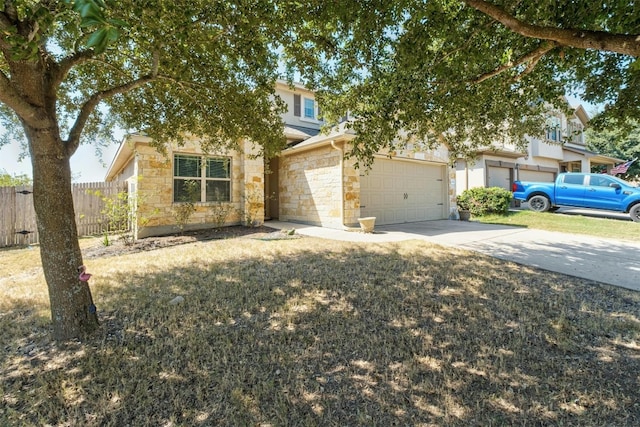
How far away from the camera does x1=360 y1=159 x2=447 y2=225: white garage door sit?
10203 millimetres

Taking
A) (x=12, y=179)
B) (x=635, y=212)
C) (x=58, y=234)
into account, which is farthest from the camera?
(x=12, y=179)

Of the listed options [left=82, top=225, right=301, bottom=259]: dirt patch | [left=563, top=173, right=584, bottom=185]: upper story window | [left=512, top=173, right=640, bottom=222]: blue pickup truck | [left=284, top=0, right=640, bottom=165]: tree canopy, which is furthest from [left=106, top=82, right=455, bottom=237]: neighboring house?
[left=563, top=173, right=584, bottom=185]: upper story window

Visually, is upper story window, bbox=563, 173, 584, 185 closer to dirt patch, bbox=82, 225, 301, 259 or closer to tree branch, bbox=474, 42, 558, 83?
tree branch, bbox=474, 42, 558, 83

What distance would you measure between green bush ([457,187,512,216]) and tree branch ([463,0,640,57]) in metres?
11.1

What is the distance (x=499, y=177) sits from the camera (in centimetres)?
1588

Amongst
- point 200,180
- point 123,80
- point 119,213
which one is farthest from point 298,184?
point 123,80

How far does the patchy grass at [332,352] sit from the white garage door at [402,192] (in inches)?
218

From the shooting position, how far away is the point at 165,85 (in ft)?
15.0

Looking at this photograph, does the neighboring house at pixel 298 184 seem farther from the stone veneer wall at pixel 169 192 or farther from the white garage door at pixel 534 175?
the white garage door at pixel 534 175

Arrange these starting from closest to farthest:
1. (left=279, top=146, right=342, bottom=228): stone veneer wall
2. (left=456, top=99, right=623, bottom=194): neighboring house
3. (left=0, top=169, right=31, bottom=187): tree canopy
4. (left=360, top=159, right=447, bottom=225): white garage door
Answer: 1. (left=279, top=146, right=342, bottom=228): stone veneer wall
2. (left=360, top=159, right=447, bottom=225): white garage door
3. (left=456, top=99, right=623, bottom=194): neighboring house
4. (left=0, top=169, right=31, bottom=187): tree canopy

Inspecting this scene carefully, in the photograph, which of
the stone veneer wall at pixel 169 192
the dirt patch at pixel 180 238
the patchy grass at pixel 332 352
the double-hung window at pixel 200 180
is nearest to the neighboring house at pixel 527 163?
the stone veneer wall at pixel 169 192

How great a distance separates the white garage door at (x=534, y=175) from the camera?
56.3ft

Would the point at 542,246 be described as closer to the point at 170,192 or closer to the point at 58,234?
the point at 58,234

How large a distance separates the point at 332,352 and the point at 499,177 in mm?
16428
